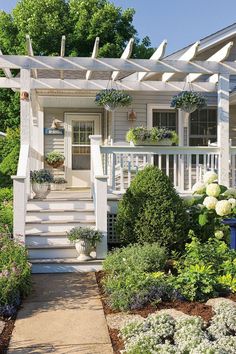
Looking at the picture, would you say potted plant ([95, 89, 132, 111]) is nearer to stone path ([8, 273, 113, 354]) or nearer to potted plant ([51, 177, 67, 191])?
potted plant ([51, 177, 67, 191])

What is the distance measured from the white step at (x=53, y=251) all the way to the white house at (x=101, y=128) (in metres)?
0.02

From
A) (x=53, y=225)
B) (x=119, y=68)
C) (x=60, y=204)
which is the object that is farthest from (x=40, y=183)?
(x=119, y=68)

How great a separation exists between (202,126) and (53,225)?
5613mm

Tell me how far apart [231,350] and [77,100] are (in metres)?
8.93

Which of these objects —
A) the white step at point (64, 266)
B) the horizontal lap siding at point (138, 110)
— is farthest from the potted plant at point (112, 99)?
the white step at point (64, 266)

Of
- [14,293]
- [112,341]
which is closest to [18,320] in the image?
[14,293]

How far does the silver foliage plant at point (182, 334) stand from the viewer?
3521mm

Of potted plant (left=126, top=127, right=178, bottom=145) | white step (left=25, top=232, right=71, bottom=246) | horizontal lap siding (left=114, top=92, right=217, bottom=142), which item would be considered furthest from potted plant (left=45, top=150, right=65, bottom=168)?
white step (left=25, top=232, right=71, bottom=246)

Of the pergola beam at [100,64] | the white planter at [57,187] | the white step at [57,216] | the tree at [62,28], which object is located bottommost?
the white step at [57,216]

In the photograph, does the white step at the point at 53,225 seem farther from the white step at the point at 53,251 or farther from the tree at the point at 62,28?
the tree at the point at 62,28

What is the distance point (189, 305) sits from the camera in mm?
4898

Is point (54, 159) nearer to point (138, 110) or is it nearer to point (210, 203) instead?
point (138, 110)

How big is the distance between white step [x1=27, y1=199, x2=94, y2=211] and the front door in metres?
3.68

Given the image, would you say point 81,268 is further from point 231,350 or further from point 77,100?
point 77,100
